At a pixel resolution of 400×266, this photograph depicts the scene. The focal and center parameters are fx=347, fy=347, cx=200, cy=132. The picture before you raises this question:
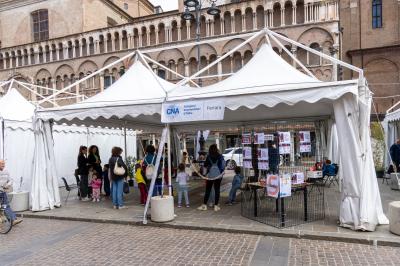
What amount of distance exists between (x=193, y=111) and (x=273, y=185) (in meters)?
2.49

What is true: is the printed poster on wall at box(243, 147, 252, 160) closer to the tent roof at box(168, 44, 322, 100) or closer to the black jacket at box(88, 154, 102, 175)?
the tent roof at box(168, 44, 322, 100)

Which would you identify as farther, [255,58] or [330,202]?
[330,202]

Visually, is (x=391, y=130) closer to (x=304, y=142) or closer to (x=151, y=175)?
(x=304, y=142)

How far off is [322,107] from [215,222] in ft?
14.2

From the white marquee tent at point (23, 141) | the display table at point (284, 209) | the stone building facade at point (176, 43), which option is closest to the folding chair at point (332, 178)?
the display table at point (284, 209)

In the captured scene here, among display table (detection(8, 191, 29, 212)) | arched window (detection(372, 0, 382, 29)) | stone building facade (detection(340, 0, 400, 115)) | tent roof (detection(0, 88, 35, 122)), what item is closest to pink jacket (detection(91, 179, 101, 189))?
display table (detection(8, 191, 29, 212))

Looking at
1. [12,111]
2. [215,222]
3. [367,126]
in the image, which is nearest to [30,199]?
[12,111]

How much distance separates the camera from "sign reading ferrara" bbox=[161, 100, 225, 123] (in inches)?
310

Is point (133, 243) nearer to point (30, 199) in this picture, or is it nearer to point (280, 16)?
point (30, 199)

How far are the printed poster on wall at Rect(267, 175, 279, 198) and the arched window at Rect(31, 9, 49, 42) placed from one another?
150ft

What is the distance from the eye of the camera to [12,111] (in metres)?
13.0

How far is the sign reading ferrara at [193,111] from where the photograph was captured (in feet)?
25.8

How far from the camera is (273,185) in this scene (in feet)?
25.0

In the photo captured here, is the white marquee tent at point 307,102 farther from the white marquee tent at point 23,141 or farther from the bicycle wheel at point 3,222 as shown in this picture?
the white marquee tent at point 23,141
